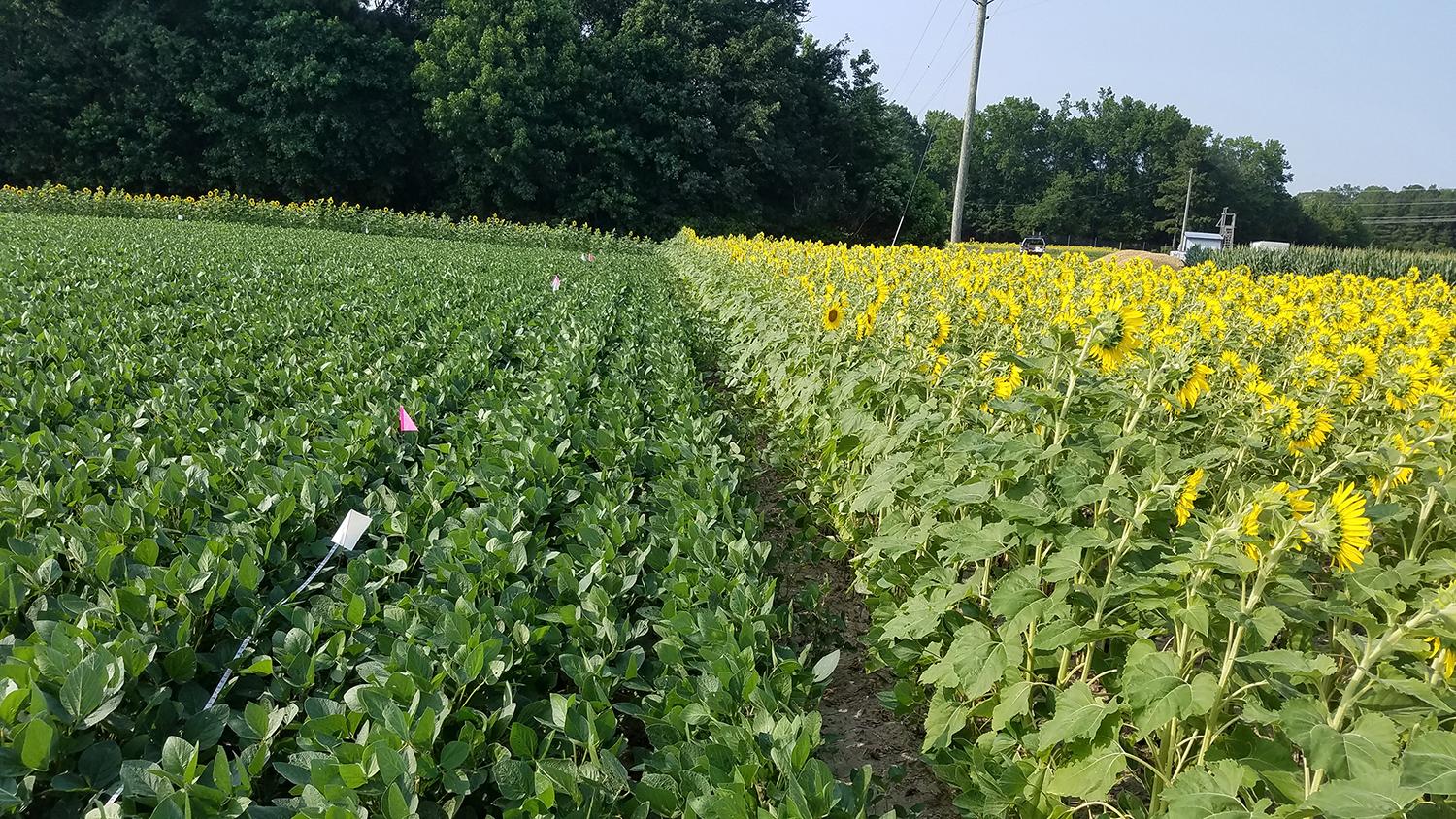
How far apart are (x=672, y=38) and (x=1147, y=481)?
35.6 m

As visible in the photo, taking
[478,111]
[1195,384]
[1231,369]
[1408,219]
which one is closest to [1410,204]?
[1408,219]

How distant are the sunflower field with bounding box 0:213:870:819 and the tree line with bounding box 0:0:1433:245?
29018 millimetres

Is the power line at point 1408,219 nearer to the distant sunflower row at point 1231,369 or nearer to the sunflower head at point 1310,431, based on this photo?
the distant sunflower row at point 1231,369

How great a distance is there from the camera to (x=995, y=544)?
1.92 m

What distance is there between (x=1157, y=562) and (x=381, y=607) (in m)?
1.86

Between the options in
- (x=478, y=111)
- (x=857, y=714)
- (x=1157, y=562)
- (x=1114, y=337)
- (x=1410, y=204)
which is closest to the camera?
(x=1157, y=562)

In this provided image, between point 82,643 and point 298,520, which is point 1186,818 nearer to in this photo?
point 82,643

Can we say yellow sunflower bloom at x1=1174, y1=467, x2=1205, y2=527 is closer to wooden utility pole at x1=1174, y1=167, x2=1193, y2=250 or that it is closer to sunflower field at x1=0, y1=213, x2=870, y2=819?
sunflower field at x1=0, y1=213, x2=870, y2=819

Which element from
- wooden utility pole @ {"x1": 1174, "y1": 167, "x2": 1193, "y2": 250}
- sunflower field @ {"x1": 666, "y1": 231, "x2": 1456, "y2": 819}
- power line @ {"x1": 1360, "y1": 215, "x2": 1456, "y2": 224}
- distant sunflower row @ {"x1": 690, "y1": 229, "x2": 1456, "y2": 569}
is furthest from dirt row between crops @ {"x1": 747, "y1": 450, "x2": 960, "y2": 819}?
power line @ {"x1": 1360, "y1": 215, "x2": 1456, "y2": 224}

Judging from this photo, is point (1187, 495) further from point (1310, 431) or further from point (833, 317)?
point (833, 317)

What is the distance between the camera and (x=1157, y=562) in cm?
184

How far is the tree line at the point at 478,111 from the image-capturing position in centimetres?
2759

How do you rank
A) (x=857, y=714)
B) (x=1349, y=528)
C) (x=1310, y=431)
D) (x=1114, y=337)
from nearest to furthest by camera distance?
1. (x=1349, y=528)
2. (x=1114, y=337)
3. (x=1310, y=431)
4. (x=857, y=714)

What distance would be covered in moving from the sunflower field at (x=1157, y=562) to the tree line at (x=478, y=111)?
30030 mm
